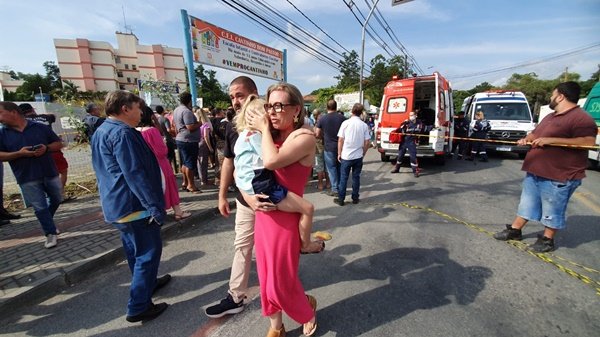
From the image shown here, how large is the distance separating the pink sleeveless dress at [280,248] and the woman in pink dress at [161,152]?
2.29 meters

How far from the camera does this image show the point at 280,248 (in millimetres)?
1696

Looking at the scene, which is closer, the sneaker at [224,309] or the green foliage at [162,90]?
the sneaker at [224,309]

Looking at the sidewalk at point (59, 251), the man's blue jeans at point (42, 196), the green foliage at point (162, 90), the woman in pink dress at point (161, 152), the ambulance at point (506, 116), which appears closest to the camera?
the sidewalk at point (59, 251)

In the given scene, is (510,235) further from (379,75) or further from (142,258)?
(379,75)

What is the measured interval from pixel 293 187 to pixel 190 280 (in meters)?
1.96

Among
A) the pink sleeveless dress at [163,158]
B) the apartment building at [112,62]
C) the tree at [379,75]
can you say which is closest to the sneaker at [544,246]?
the pink sleeveless dress at [163,158]

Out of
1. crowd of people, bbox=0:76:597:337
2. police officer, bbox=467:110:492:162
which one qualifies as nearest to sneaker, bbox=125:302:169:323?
crowd of people, bbox=0:76:597:337

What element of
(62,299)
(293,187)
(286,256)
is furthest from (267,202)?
(62,299)

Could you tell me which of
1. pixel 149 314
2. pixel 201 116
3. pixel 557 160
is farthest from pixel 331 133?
pixel 149 314

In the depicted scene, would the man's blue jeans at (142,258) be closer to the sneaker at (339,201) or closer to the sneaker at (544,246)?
the sneaker at (339,201)

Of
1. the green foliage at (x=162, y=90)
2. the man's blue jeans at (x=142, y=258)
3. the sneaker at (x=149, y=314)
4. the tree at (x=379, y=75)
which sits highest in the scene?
the tree at (x=379, y=75)

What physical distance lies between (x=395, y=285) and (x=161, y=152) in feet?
11.5

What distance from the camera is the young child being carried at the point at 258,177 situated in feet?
5.23

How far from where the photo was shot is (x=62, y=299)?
262cm
